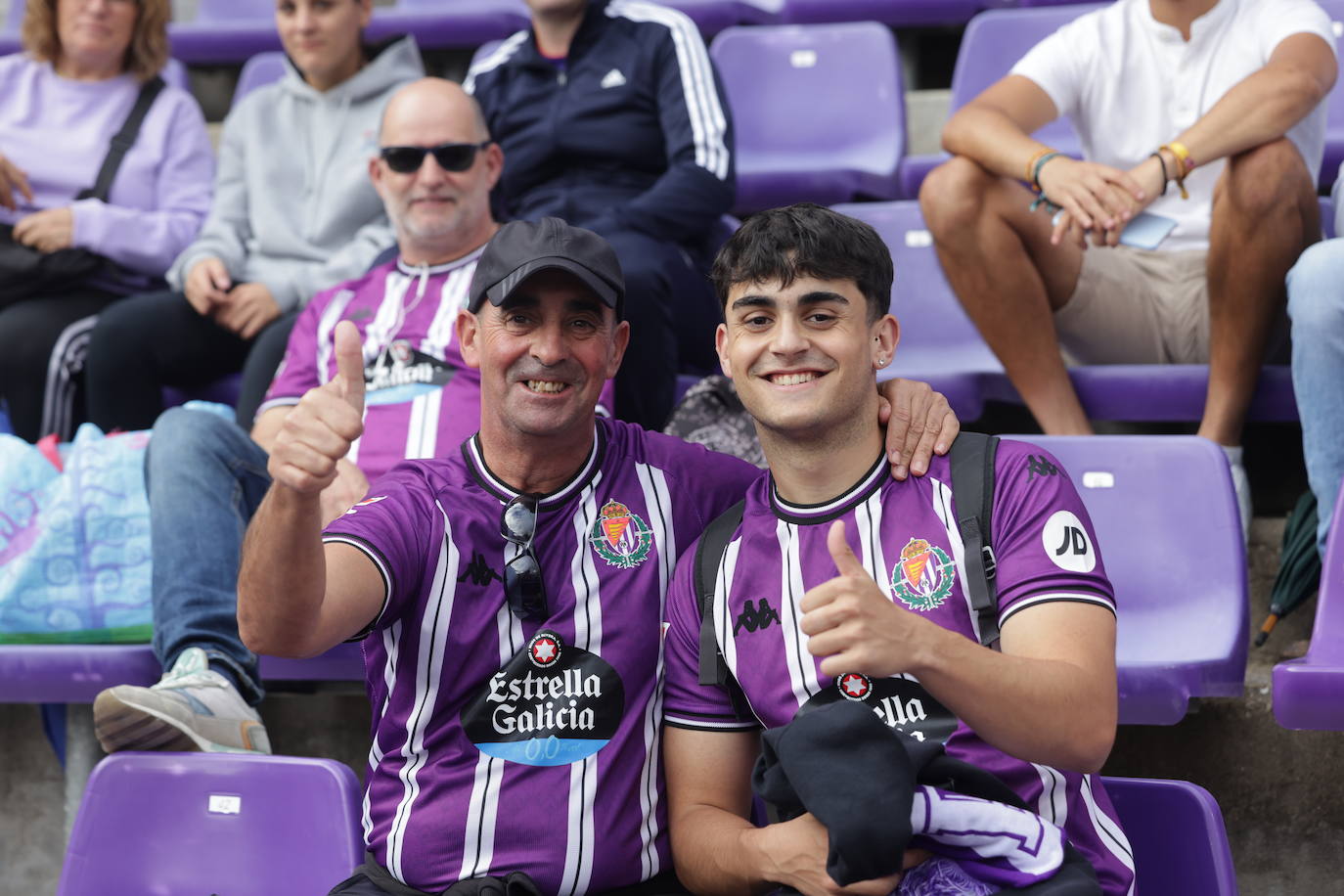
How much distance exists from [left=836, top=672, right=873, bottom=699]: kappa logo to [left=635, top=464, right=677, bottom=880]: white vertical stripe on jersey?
0.26 m

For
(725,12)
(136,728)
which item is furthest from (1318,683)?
(725,12)

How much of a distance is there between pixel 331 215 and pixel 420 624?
1810mm

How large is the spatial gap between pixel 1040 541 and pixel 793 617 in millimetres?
288

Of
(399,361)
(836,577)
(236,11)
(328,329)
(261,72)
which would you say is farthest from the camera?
(236,11)

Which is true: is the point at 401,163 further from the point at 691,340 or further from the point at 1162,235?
the point at 1162,235

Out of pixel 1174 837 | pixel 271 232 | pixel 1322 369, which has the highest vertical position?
pixel 1322 369

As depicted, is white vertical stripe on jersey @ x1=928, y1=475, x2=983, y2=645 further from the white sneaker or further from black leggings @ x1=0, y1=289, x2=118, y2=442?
black leggings @ x1=0, y1=289, x2=118, y2=442

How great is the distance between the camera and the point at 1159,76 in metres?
2.87

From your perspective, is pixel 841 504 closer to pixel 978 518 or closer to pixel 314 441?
pixel 978 518

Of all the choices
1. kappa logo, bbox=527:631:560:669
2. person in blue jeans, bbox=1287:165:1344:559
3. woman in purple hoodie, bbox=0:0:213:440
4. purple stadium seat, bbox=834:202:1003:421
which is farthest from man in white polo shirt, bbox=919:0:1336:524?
woman in purple hoodie, bbox=0:0:213:440

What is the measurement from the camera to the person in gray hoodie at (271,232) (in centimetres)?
319

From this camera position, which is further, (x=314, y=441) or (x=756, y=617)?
(x=756, y=617)

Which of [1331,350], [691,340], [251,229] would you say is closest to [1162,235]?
[1331,350]

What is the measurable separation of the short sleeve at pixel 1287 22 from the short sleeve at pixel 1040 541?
4.61 feet
